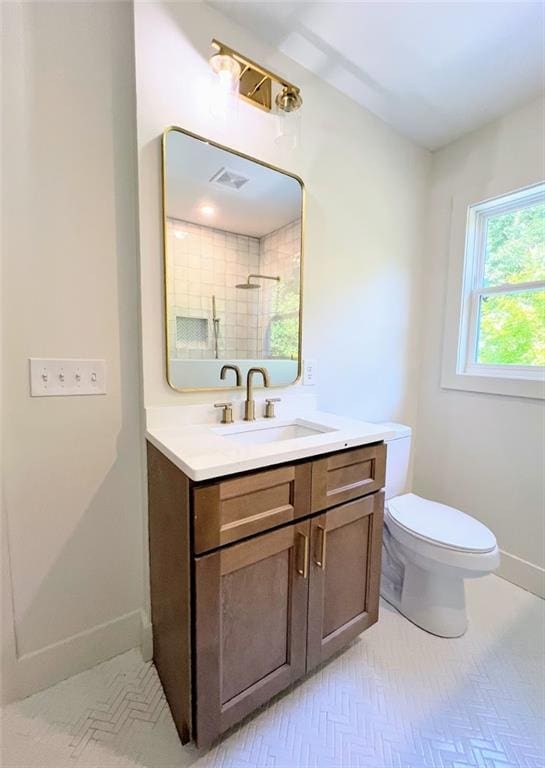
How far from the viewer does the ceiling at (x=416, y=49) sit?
1.23 m


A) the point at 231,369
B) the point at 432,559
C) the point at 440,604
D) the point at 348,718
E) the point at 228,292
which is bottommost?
the point at 348,718

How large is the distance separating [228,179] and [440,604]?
199cm

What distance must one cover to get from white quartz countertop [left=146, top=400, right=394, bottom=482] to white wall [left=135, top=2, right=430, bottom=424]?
5.7 inches

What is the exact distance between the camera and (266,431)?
1431mm

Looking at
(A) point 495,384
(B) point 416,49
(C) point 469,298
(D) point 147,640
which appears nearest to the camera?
(D) point 147,640

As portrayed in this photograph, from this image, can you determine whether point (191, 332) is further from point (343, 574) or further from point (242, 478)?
point (343, 574)

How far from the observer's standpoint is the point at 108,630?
A: 1.29m

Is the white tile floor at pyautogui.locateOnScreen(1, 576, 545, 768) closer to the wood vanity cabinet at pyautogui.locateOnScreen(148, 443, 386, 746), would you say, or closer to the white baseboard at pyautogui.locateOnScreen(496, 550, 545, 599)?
the wood vanity cabinet at pyautogui.locateOnScreen(148, 443, 386, 746)

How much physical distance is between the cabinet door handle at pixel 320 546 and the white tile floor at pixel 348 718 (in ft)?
1.66

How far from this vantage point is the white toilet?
4.33 ft

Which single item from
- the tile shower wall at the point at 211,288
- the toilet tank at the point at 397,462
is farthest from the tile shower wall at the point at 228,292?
the toilet tank at the point at 397,462

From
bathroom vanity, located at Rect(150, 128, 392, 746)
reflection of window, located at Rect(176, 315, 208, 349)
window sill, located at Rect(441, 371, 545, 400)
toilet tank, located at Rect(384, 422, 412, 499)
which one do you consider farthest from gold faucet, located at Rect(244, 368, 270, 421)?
window sill, located at Rect(441, 371, 545, 400)

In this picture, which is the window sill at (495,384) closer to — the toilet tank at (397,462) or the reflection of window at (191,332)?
the toilet tank at (397,462)

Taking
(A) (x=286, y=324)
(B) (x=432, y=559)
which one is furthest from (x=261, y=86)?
(B) (x=432, y=559)
